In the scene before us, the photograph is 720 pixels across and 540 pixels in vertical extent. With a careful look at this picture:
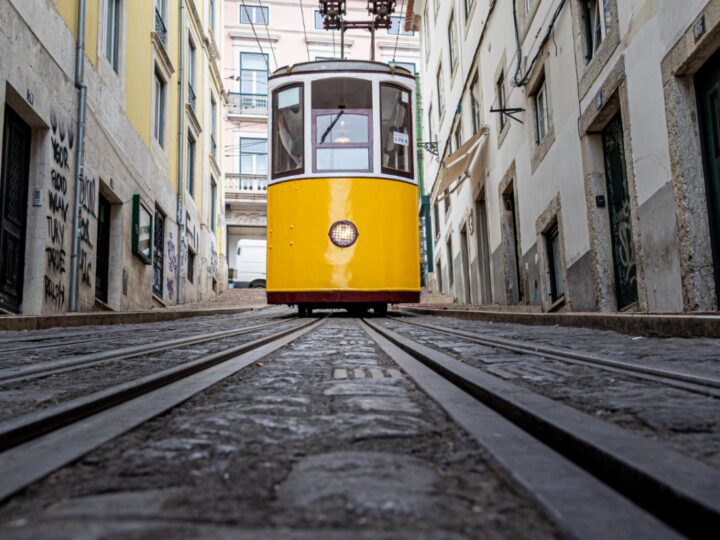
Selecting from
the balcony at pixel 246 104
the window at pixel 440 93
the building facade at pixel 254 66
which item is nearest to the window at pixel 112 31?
the window at pixel 440 93

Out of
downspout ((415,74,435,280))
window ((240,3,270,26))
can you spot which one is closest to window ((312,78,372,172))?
downspout ((415,74,435,280))

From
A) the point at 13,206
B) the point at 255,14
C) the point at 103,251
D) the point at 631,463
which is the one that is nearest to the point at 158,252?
the point at 103,251

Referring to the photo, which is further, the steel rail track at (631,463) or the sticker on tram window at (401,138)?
the sticker on tram window at (401,138)

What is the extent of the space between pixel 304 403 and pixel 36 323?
4.77 metres

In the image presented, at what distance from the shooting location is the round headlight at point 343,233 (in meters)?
8.14

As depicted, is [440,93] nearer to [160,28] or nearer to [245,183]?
[160,28]

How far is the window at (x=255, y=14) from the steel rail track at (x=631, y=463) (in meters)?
31.3

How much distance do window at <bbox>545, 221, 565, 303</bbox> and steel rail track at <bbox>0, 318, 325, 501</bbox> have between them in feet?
24.0

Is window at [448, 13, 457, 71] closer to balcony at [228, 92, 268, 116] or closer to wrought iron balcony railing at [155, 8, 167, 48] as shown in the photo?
wrought iron balcony railing at [155, 8, 167, 48]

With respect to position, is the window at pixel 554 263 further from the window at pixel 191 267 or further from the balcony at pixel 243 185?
the balcony at pixel 243 185

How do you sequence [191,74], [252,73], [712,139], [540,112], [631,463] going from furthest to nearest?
[252,73], [191,74], [540,112], [712,139], [631,463]

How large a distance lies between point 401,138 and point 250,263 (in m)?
18.0

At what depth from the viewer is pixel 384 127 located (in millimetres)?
8484

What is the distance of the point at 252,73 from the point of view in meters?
29.7
